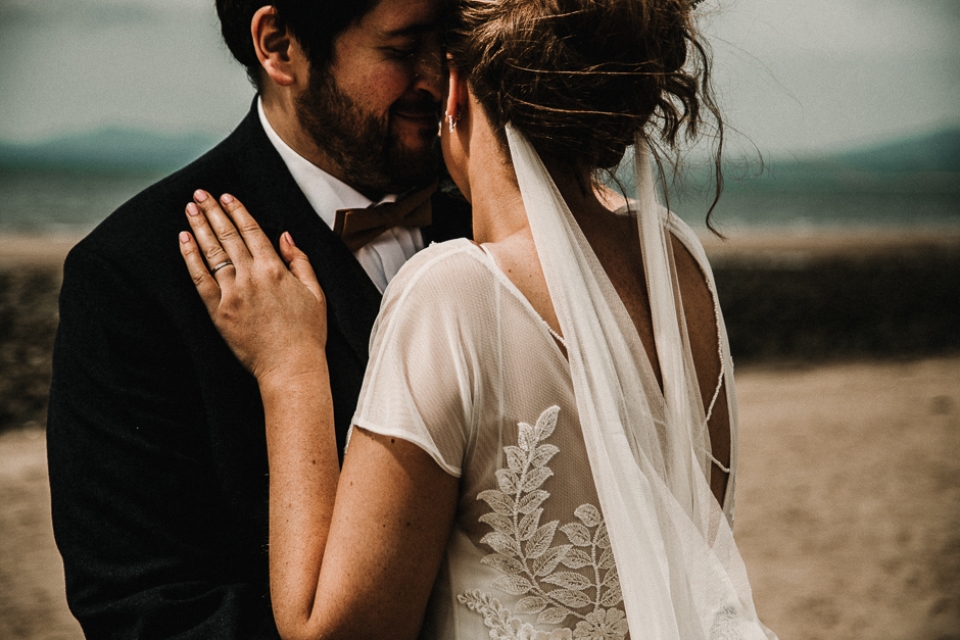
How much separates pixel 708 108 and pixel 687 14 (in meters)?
0.19

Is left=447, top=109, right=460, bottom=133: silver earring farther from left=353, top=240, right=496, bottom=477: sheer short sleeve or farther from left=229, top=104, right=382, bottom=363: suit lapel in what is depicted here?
left=229, top=104, right=382, bottom=363: suit lapel

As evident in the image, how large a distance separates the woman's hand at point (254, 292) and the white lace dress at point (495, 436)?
361 millimetres

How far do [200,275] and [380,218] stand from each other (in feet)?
1.75

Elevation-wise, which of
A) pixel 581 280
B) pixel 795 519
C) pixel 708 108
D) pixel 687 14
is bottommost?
pixel 795 519

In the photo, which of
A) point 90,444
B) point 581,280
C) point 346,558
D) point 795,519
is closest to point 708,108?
point 581,280

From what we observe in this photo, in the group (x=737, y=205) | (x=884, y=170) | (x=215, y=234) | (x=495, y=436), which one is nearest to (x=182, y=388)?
(x=215, y=234)

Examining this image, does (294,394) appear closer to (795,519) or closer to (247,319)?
(247,319)

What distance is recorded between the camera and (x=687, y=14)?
5.97ft

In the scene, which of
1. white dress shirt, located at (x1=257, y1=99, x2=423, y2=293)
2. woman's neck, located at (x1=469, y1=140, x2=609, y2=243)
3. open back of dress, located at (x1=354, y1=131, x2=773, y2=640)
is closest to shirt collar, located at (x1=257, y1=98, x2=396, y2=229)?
white dress shirt, located at (x1=257, y1=99, x2=423, y2=293)

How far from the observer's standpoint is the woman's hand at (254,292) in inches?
79.5

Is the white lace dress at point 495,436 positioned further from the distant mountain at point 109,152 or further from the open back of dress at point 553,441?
the distant mountain at point 109,152

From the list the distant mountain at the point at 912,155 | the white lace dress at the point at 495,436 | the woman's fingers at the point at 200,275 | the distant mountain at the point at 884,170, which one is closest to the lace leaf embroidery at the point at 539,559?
the white lace dress at the point at 495,436

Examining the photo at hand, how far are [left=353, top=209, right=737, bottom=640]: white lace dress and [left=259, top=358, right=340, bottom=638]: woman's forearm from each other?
10.3 inches

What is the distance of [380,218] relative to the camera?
2.42 meters
